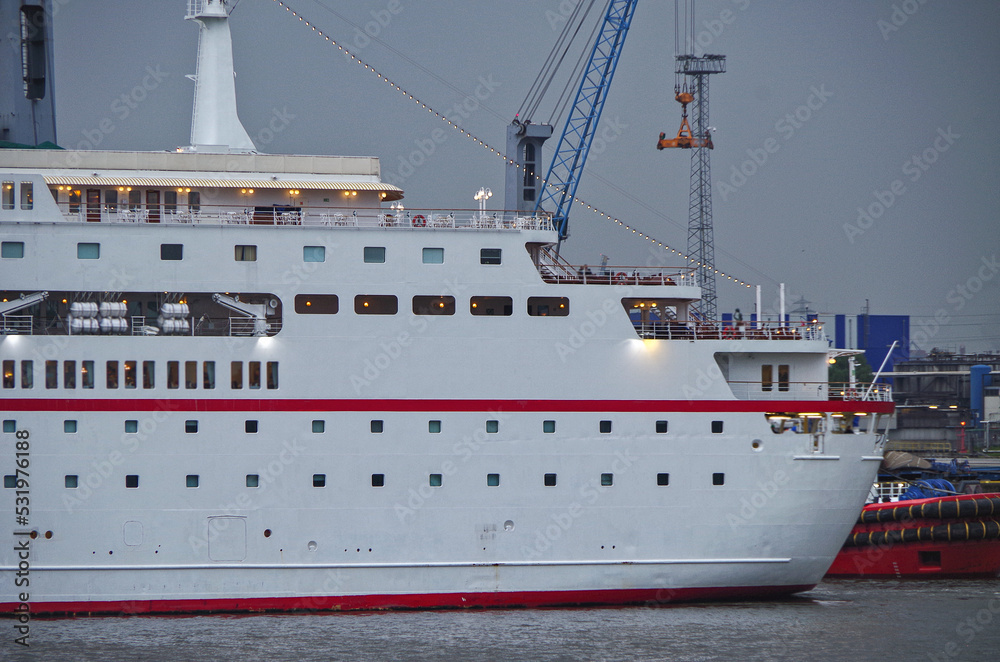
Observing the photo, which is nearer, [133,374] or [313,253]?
[133,374]

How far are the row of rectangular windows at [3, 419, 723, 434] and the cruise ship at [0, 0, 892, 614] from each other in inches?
1.7

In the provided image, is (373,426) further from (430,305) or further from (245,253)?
(245,253)

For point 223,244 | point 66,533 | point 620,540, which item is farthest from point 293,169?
point 620,540

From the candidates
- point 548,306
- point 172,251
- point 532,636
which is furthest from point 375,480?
point 172,251

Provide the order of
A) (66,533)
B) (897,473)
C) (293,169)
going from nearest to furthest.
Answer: (66,533)
(293,169)
(897,473)

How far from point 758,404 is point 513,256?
569cm

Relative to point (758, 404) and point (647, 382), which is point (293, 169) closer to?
point (647, 382)

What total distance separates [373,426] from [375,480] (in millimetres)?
1033

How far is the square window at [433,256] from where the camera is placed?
2167 cm

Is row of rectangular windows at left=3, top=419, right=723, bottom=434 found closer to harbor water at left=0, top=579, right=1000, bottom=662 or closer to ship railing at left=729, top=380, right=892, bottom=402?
ship railing at left=729, top=380, right=892, bottom=402

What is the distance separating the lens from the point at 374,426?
20.9 m

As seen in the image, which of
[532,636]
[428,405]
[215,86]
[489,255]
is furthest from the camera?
[215,86]

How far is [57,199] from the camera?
2253cm

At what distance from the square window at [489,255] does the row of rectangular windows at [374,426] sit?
322 cm
